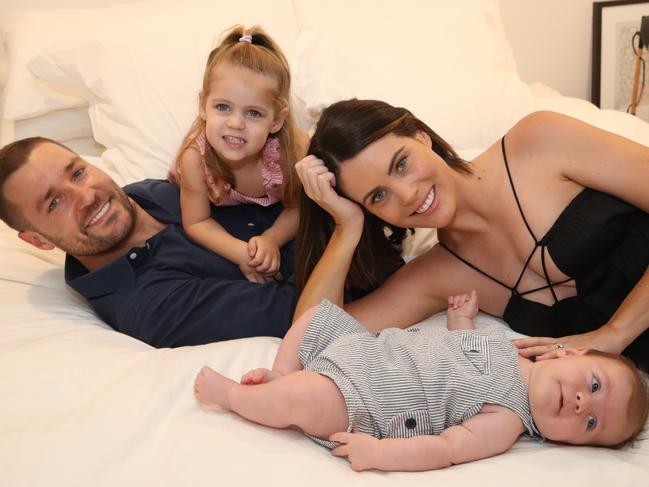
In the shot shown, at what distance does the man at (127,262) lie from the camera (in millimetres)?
1508

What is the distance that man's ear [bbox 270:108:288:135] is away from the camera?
5.74 ft

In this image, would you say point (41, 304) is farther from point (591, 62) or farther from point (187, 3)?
point (591, 62)

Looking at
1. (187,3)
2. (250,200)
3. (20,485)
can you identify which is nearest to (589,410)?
(20,485)

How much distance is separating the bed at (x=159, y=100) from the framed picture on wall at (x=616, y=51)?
17.1 inches

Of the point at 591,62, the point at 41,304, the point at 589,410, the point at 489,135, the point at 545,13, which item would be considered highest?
the point at 545,13

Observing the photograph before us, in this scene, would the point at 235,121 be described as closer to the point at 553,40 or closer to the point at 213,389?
the point at 213,389

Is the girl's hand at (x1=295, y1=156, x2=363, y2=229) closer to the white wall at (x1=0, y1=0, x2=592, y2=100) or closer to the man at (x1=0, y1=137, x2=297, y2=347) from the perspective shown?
the man at (x1=0, y1=137, x2=297, y2=347)

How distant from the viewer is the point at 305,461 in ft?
3.24

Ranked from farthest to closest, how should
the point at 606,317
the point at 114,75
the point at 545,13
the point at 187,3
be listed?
1. the point at 545,13
2. the point at 187,3
3. the point at 114,75
4. the point at 606,317

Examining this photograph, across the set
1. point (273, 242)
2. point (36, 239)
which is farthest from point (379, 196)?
point (36, 239)

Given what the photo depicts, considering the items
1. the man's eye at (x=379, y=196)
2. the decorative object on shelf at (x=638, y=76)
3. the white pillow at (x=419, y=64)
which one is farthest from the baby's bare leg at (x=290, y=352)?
the decorative object on shelf at (x=638, y=76)

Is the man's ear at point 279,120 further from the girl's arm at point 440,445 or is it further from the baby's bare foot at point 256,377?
the girl's arm at point 440,445

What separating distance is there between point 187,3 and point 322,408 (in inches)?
65.7

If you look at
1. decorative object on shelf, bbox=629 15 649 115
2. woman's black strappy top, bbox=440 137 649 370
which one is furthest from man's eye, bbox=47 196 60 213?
decorative object on shelf, bbox=629 15 649 115
